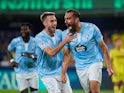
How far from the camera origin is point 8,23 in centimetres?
2531

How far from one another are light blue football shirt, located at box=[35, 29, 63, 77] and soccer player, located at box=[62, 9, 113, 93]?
1.48 ft

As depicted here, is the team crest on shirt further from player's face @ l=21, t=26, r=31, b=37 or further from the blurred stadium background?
the blurred stadium background

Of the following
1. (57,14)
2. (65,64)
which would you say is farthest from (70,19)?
(57,14)

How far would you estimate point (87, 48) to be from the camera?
991 cm

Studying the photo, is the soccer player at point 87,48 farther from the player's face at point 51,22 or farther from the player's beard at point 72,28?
the player's face at point 51,22

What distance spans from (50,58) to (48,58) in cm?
Answer: 4

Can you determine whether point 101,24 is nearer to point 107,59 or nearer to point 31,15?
point 31,15

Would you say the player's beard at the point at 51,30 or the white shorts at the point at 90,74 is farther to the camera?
the player's beard at the point at 51,30

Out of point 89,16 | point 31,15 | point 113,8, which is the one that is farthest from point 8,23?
point 113,8

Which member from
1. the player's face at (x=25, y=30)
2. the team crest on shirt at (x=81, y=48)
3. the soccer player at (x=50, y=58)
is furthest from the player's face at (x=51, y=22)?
the player's face at (x=25, y=30)

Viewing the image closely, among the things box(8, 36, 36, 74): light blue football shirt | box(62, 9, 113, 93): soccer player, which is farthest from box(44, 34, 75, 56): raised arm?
box(8, 36, 36, 74): light blue football shirt

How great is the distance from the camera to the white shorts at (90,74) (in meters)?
9.83

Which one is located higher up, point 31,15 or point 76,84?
point 31,15

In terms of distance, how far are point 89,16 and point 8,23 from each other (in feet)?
12.9
